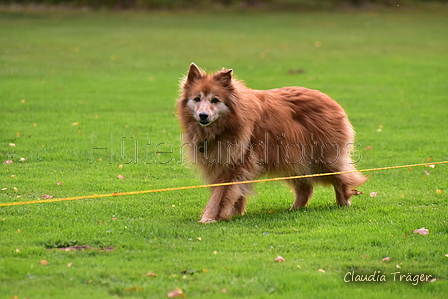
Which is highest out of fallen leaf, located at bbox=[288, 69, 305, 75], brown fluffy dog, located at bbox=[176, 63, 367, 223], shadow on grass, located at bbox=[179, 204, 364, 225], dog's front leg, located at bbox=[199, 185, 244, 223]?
brown fluffy dog, located at bbox=[176, 63, 367, 223]

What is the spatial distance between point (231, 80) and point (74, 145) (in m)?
5.55

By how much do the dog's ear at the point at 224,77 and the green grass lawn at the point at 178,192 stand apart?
1932 millimetres

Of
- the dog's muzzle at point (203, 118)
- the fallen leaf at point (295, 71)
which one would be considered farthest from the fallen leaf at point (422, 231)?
the fallen leaf at point (295, 71)

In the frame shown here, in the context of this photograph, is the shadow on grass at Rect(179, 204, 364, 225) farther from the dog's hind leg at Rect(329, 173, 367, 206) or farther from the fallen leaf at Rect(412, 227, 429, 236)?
the fallen leaf at Rect(412, 227, 429, 236)

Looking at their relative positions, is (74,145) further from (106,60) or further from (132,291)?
(106,60)

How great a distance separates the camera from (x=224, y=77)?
8453mm

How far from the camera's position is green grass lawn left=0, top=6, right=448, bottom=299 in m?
6.03

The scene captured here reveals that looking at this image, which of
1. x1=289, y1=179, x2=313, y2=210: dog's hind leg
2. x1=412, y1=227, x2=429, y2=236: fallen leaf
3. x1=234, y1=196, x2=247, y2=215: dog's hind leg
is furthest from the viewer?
x1=289, y1=179, x2=313, y2=210: dog's hind leg

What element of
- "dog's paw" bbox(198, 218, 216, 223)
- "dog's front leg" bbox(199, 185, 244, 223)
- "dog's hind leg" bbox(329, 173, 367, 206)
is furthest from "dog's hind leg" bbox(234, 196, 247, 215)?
"dog's hind leg" bbox(329, 173, 367, 206)

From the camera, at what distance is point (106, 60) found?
2642 centimetres

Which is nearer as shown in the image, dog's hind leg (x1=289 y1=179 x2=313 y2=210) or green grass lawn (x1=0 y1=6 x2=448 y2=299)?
green grass lawn (x1=0 y1=6 x2=448 y2=299)

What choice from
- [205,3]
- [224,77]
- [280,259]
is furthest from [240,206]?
[205,3]

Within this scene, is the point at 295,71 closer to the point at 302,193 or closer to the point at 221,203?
the point at 302,193

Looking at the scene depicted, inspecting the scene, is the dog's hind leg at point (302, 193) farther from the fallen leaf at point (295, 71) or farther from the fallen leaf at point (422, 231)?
the fallen leaf at point (295, 71)
